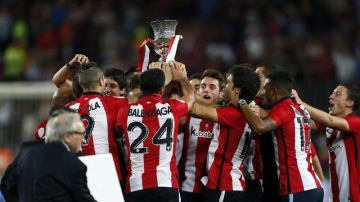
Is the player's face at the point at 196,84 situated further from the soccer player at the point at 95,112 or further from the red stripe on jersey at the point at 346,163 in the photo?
the red stripe on jersey at the point at 346,163

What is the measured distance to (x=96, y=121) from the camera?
956 cm

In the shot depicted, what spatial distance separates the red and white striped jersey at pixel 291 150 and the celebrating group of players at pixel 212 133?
0.03 feet

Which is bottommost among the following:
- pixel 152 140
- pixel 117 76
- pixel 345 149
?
pixel 345 149

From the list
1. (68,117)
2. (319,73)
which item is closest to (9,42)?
(319,73)

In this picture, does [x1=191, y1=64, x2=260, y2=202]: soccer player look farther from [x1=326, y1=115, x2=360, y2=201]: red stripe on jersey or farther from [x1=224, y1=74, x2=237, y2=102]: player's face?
[x1=326, y1=115, x2=360, y2=201]: red stripe on jersey

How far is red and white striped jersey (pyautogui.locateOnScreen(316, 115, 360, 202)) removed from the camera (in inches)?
400

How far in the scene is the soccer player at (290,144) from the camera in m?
9.52

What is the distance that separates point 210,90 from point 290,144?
1.14m

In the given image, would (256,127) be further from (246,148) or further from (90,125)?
(90,125)

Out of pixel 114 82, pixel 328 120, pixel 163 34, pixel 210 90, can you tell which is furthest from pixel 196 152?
pixel 328 120

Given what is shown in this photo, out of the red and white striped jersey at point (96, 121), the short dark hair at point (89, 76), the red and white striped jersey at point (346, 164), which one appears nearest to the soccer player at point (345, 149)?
the red and white striped jersey at point (346, 164)

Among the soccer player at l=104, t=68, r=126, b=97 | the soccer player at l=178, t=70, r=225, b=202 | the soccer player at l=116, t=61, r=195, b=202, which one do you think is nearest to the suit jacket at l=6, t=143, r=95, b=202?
the soccer player at l=116, t=61, r=195, b=202

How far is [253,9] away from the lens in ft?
63.9

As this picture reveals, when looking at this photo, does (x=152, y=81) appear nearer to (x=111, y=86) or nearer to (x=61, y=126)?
(x=111, y=86)
